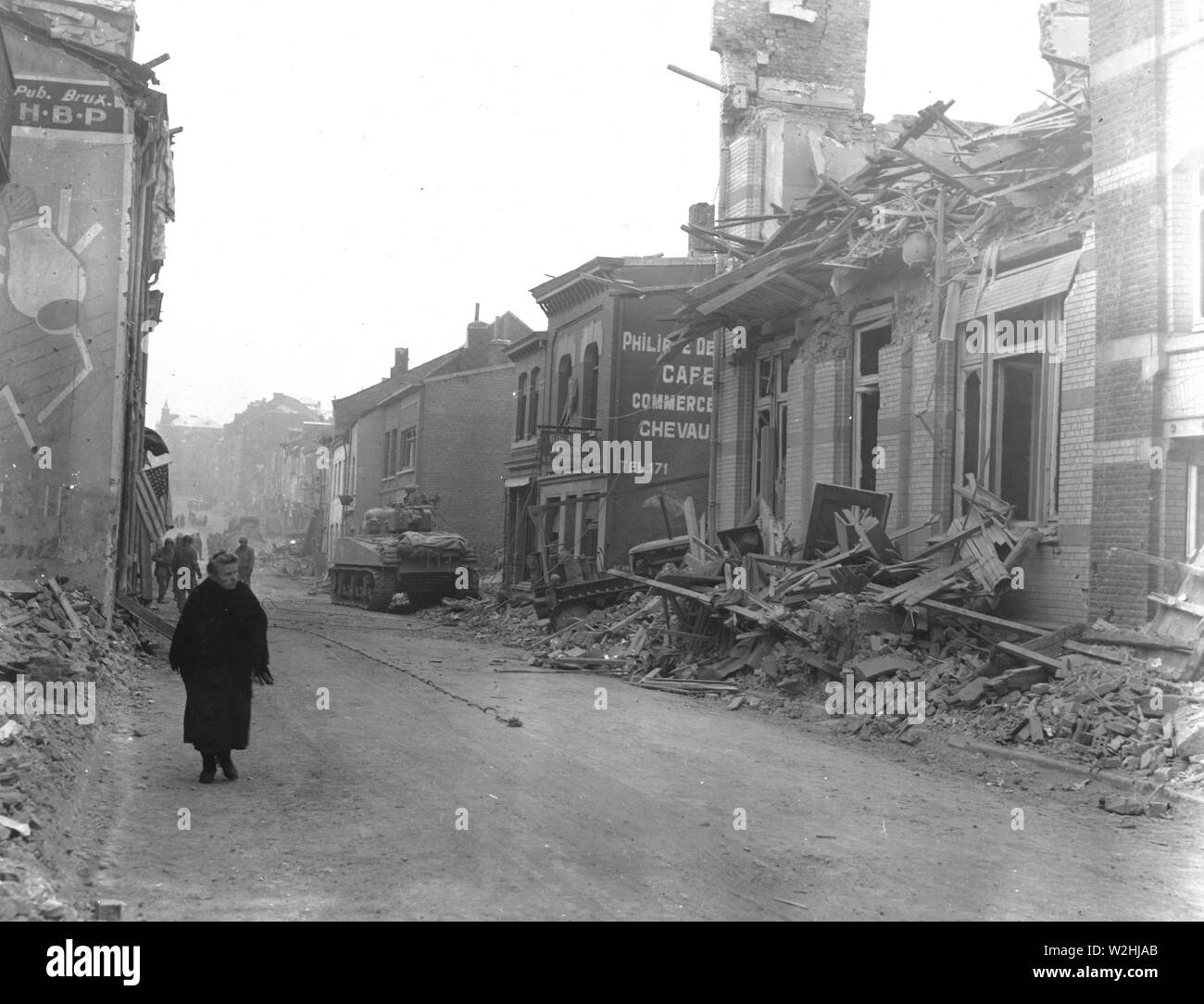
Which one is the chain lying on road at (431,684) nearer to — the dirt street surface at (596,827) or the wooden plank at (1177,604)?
the dirt street surface at (596,827)

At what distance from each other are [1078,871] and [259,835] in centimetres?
452

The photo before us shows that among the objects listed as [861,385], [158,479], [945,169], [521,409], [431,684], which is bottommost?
[431,684]

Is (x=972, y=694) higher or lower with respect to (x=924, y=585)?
lower

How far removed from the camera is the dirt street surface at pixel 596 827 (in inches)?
214

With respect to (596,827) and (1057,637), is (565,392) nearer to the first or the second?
(1057,637)

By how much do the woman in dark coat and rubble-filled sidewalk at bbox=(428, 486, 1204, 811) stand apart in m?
6.03

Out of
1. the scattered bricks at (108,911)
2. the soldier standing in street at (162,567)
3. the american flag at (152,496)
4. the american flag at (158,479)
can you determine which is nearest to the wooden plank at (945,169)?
the scattered bricks at (108,911)

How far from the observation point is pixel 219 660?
8.35 m

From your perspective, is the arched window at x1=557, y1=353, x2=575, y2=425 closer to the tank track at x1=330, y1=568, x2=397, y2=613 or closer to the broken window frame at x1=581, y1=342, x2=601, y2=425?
the broken window frame at x1=581, y1=342, x2=601, y2=425

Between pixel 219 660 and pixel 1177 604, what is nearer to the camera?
pixel 219 660

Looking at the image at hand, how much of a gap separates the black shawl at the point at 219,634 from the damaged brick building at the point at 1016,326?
7.86 m

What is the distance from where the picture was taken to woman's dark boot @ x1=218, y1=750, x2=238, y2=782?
324 inches

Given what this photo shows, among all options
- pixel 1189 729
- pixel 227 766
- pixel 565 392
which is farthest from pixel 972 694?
pixel 565 392

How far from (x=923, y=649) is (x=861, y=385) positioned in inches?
217
